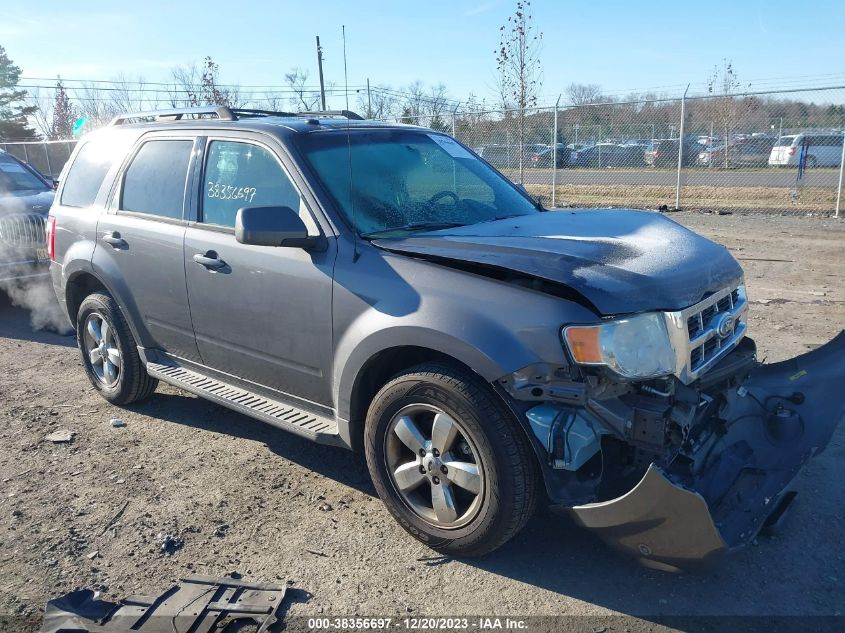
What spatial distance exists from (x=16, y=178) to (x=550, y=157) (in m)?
12.4

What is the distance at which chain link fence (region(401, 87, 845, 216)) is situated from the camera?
1557 centimetres

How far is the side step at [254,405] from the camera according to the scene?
12.0ft

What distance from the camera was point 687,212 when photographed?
49.8 feet

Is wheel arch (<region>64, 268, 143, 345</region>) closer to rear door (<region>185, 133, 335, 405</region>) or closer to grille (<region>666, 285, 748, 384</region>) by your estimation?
rear door (<region>185, 133, 335, 405</region>)

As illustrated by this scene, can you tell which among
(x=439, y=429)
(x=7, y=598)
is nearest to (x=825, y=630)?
(x=439, y=429)

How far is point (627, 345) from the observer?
284cm

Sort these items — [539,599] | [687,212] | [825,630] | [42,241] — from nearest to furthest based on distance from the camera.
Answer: [825,630], [539,599], [42,241], [687,212]

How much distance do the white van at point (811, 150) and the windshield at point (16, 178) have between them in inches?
578

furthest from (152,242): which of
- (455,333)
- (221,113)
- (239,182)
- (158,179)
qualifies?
(455,333)

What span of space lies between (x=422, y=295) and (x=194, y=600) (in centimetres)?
164

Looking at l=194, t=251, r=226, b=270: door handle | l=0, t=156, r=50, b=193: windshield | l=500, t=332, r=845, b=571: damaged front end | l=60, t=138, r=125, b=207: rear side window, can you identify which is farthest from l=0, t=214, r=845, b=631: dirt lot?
l=0, t=156, r=50, b=193: windshield

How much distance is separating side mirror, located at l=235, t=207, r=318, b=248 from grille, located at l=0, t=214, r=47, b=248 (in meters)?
5.55

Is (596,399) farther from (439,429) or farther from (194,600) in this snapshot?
(194,600)

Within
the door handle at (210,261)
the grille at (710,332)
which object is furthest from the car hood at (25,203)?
the grille at (710,332)
